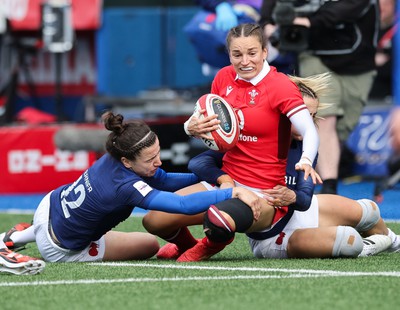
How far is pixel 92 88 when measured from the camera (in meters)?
15.1

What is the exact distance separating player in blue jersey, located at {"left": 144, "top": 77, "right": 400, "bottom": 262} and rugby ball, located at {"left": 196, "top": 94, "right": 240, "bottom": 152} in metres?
0.20

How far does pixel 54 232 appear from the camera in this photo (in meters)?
6.28

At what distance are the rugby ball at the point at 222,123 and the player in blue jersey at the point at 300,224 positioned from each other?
20 cm

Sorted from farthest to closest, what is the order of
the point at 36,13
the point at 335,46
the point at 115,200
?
the point at 36,13, the point at 335,46, the point at 115,200

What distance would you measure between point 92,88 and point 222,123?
9164 millimetres

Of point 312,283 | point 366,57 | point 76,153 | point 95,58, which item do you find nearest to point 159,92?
point 76,153

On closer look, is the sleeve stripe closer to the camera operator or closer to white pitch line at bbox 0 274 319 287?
white pitch line at bbox 0 274 319 287

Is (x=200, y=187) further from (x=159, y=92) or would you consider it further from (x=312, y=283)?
(x=159, y=92)

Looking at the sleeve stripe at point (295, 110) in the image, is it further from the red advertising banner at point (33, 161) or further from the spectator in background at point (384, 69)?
the spectator in background at point (384, 69)

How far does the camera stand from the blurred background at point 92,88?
11.7 metres

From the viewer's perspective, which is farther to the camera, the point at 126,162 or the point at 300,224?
the point at 300,224

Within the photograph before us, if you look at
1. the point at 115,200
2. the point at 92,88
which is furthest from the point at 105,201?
the point at 92,88

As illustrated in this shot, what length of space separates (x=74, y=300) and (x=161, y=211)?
131 centimetres

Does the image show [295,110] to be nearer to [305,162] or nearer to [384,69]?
[305,162]
